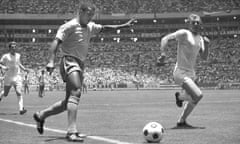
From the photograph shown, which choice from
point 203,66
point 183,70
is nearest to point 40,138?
point 183,70

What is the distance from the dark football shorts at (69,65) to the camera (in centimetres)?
837

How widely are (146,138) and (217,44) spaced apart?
249 feet

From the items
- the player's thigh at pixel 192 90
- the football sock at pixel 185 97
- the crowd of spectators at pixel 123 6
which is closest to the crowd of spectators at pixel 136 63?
the crowd of spectators at pixel 123 6

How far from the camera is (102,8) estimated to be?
277ft

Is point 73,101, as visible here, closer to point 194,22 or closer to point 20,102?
point 194,22

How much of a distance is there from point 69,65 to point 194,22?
4.08m

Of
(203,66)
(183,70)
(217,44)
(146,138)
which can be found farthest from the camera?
(217,44)

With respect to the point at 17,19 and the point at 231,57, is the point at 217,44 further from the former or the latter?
the point at 17,19

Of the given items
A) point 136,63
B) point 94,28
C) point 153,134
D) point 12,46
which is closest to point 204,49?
point 94,28

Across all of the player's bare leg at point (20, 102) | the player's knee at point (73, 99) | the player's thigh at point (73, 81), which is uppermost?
the player's thigh at point (73, 81)

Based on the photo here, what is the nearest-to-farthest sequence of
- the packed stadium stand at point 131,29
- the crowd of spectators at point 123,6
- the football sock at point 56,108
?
the football sock at point 56,108
the packed stadium stand at point 131,29
the crowd of spectators at point 123,6

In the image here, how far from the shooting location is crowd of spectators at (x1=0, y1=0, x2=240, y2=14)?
83.8m

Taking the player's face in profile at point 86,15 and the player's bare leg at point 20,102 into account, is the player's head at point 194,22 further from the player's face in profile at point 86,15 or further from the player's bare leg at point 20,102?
the player's bare leg at point 20,102

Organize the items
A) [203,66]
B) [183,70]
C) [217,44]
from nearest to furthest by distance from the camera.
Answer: [183,70] → [203,66] → [217,44]
